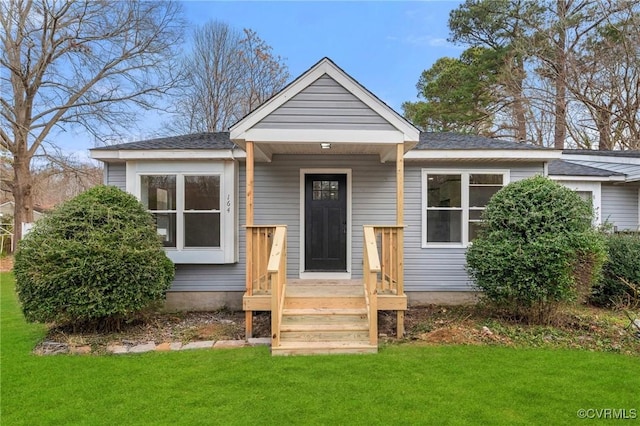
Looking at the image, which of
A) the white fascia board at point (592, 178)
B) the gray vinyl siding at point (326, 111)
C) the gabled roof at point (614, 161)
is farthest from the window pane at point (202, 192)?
the gabled roof at point (614, 161)

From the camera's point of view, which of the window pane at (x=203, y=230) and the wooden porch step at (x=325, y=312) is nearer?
the wooden porch step at (x=325, y=312)

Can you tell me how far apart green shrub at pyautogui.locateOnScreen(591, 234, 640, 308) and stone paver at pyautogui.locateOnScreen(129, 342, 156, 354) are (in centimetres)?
764

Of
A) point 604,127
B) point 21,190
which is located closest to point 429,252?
point 604,127

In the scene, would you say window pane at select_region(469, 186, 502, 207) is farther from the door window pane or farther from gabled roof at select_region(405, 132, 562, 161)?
the door window pane

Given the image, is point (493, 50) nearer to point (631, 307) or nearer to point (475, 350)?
point (631, 307)

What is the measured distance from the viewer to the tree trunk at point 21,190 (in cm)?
1446

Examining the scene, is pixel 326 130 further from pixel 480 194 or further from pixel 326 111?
pixel 480 194

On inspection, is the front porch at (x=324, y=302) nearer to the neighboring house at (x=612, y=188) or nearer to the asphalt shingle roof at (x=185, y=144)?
the asphalt shingle roof at (x=185, y=144)

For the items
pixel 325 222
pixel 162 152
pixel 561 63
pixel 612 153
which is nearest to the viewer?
pixel 162 152

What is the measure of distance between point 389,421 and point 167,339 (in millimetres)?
3451

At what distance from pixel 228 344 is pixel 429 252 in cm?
397

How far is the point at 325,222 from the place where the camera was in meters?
6.93

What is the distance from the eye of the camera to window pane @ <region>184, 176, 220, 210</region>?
6502mm

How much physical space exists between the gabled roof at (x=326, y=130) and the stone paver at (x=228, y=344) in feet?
9.19
